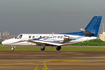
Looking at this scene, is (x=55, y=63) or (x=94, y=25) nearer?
(x=55, y=63)

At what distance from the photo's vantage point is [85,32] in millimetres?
49562

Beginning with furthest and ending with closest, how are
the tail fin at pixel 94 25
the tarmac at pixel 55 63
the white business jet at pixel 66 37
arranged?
1. the tail fin at pixel 94 25
2. the white business jet at pixel 66 37
3. the tarmac at pixel 55 63

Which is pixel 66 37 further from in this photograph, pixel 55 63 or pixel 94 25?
pixel 55 63

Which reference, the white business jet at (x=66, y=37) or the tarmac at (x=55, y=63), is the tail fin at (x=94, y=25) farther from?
the tarmac at (x=55, y=63)

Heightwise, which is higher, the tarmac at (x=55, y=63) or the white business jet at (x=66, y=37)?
the white business jet at (x=66, y=37)

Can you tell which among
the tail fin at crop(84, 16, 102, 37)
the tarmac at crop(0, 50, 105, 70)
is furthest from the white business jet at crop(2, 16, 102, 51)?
the tarmac at crop(0, 50, 105, 70)

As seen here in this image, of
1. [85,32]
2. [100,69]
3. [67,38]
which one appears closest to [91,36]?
[85,32]

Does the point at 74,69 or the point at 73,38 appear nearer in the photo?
the point at 74,69

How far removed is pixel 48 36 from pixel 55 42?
1.74 metres

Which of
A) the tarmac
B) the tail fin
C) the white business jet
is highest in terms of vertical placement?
the tail fin

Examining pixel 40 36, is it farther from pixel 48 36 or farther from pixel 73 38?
pixel 73 38

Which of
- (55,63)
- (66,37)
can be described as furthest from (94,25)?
(55,63)

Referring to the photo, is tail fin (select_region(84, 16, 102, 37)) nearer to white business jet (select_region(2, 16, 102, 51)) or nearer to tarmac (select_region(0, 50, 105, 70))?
white business jet (select_region(2, 16, 102, 51))

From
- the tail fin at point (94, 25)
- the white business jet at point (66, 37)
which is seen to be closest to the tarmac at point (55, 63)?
the white business jet at point (66, 37)
